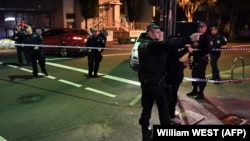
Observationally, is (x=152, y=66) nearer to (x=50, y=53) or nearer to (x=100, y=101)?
(x=100, y=101)

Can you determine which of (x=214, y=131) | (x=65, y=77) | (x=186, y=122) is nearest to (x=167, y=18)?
(x=186, y=122)

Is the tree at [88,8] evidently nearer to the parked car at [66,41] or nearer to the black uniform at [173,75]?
the parked car at [66,41]

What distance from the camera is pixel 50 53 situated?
19297 millimetres

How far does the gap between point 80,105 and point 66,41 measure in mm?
10923

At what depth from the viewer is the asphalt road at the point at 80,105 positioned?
617cm

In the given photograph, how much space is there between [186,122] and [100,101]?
2.55 m

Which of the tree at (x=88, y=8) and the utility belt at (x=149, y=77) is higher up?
the tree at (x=88, y=8)

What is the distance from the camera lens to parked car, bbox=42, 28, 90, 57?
712 inches

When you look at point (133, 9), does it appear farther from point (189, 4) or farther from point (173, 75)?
point (173, 75)

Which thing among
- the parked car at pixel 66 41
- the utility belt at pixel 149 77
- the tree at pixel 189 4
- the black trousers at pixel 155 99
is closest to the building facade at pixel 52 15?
the tree at pixel 189 4

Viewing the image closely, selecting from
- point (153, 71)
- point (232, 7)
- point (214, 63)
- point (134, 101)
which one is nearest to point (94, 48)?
point (134, 101)

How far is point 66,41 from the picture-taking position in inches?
727

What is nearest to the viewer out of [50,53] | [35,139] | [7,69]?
[35,139]

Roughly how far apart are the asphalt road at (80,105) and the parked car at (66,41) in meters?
5.27
